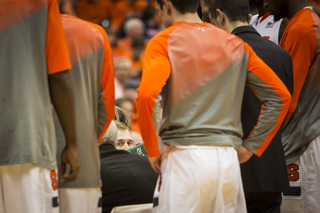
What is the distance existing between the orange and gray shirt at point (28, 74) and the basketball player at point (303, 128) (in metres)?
1.89

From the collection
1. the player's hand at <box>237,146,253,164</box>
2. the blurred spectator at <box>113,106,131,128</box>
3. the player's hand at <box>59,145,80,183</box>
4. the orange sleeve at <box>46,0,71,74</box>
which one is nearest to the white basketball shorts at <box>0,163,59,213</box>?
the player's hand at <box>59,145,80,183</box>

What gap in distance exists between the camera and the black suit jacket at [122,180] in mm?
2775

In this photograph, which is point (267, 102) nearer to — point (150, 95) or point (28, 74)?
point (150, 95)

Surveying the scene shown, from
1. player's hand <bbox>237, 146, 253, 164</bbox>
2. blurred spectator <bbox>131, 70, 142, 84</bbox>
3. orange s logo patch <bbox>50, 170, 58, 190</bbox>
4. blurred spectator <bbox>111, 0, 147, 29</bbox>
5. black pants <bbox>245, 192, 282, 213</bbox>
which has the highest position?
blurred spectator <bbox>111, 0, 147, 29</bbox>

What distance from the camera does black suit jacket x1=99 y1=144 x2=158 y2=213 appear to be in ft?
9.11

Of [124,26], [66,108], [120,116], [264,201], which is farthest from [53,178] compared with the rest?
[124,26]

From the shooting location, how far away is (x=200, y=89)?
86.3 inches

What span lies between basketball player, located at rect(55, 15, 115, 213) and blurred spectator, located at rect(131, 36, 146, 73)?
4.70 metres

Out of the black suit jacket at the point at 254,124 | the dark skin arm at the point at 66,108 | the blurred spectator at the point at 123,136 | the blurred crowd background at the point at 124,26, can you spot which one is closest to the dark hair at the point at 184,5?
the black suit jacket at the point at 254,124

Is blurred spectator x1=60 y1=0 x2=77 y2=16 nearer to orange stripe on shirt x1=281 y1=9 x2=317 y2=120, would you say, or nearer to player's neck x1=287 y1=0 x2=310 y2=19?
player's neck x1=287 y1=0 x2=310 y2=19

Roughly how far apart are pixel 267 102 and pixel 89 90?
948 mm

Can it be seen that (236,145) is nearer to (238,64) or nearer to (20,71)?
(238,64)

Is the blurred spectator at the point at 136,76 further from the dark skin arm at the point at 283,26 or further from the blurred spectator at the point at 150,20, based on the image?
the dark skin arm at the point at 283,26

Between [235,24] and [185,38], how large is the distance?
657 mm
